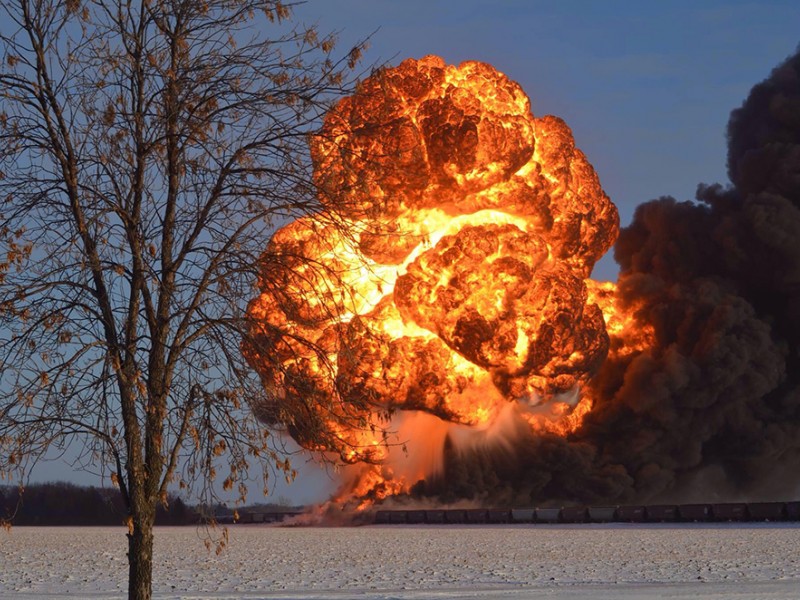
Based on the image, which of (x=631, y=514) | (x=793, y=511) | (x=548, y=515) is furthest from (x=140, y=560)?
(x=548, y=515)

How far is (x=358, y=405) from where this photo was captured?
44.8 ft

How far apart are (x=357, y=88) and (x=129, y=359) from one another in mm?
4182

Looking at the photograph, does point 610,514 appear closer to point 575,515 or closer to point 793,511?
point 575,515

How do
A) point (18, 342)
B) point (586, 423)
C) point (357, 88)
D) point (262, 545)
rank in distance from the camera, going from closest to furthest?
point (18, 342) < point (357, 88) < point (262, 545) < point (586, 423)

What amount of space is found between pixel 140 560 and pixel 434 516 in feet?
164

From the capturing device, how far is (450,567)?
30438mm

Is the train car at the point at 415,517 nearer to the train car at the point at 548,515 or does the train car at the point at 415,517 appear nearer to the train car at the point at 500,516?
the train car at the point at 500,516

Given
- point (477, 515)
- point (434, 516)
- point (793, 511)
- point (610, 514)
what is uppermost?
point (434, 516)

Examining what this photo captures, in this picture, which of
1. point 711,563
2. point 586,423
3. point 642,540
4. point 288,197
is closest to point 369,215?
point 288,197

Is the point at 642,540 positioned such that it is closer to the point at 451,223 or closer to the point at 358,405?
the point at 451,223

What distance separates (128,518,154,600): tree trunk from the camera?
1377 cm

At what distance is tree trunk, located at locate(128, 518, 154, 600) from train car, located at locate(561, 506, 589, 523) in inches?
1891

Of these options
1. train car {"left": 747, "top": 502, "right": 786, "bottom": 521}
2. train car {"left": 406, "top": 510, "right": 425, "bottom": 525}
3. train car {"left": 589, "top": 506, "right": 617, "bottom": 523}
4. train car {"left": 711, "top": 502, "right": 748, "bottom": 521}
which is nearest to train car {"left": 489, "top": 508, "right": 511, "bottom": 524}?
train car {"left": 406, "top": 510, "right": 425, "bottom": 525}

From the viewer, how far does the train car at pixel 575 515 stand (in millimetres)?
59719
